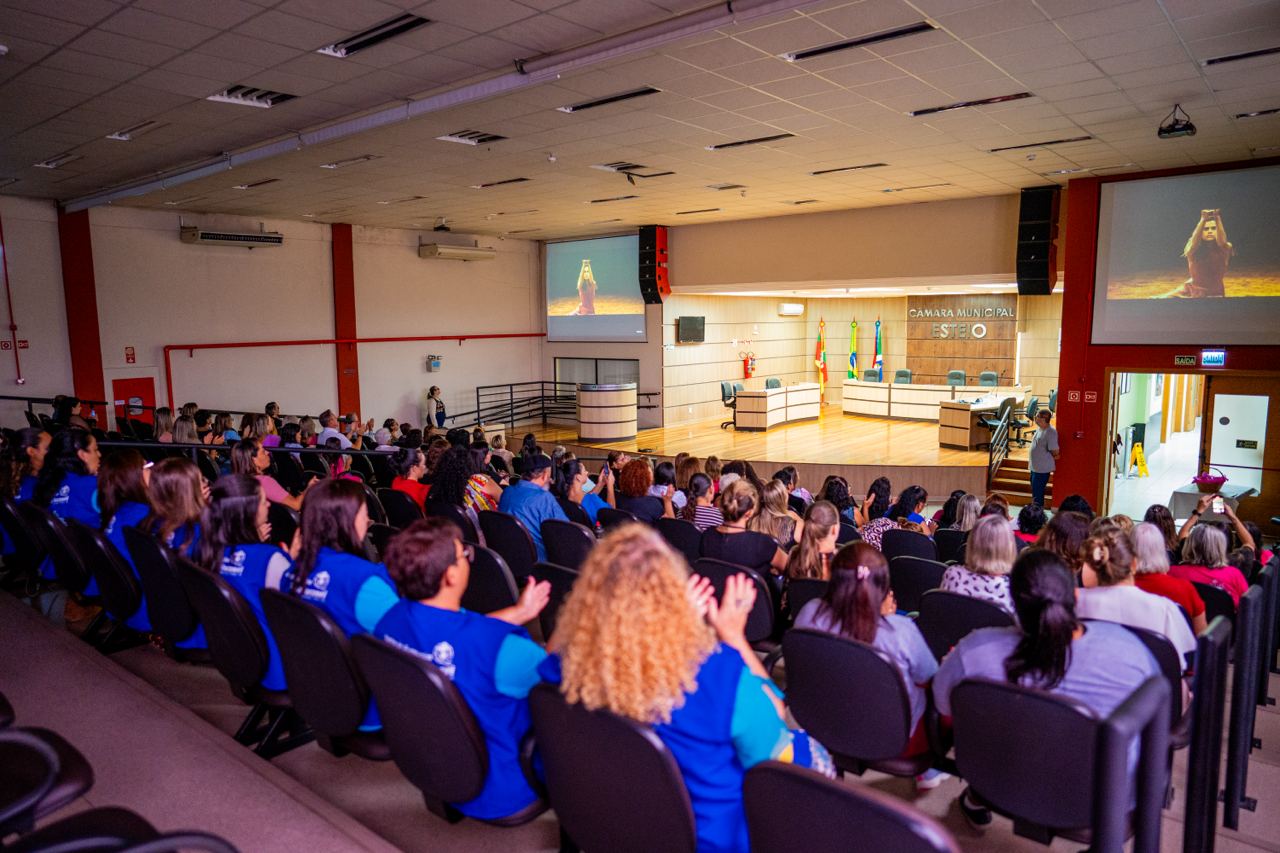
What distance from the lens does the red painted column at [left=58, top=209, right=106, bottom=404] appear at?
11.7m

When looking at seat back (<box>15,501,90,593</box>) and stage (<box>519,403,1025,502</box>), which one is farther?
stage (<box>519,403,1025,502</box>)

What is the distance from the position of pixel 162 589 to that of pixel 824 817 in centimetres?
282

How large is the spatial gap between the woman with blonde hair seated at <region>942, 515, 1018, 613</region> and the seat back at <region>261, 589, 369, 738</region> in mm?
2467

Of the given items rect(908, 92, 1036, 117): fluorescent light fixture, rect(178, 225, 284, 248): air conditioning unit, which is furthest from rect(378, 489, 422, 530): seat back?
rect(178, 225, 284, 248): air conditioning unit

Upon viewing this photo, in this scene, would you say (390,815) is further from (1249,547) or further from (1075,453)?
(1075,453)

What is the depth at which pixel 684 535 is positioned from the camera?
4.89 meters

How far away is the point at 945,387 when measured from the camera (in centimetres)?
1706

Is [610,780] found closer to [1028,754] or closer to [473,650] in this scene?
[473,650]

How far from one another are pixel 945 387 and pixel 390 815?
53.8 ft

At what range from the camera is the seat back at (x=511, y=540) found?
177 inches

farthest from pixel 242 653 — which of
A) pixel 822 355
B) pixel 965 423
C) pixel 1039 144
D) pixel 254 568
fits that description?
pixel 822 355

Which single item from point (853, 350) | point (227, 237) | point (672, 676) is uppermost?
point (227, 237)

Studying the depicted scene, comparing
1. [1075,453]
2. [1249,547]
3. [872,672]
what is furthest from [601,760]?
[1075,453]

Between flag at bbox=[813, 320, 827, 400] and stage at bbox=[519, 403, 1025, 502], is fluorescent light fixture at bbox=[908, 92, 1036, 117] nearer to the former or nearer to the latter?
stage at bbox=[519, 403, 1025, 502]
